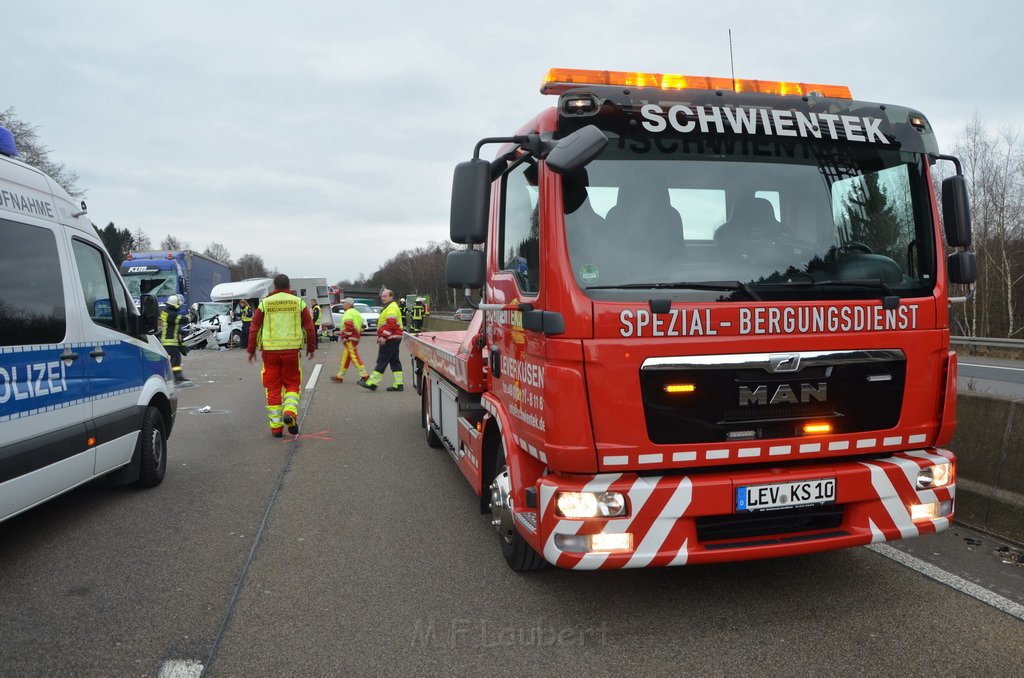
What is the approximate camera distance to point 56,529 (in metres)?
5.20

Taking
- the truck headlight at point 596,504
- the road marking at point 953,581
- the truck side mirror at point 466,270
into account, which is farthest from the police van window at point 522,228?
the road marking at point 953,581

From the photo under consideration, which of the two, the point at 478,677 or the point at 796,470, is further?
the point at 796,470

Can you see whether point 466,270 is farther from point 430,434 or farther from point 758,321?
point 430,434

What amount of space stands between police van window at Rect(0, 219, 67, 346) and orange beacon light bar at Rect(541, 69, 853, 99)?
10.6ft

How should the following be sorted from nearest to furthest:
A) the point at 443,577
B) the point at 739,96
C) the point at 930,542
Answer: the point at 739,96 → the point at 443,577 → the point at 930,542

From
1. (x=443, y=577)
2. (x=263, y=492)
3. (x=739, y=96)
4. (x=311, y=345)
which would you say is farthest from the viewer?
(x=311, y=345)

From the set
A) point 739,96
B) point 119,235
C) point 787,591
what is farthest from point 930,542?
point 119,235

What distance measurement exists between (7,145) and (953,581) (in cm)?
618

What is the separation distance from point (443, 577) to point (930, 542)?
294 cm

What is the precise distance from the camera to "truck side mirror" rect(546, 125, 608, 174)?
11.3 feet

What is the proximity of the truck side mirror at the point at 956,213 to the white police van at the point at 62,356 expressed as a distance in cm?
515

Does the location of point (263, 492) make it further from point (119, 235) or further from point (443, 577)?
point (119, 235)

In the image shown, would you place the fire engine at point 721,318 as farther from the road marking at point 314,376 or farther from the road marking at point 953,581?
the road marking at point 314,376

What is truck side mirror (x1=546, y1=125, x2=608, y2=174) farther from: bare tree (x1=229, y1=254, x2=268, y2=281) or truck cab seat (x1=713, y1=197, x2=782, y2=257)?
bare tree (x1=229, y1=254, x2=268, y2=281)
